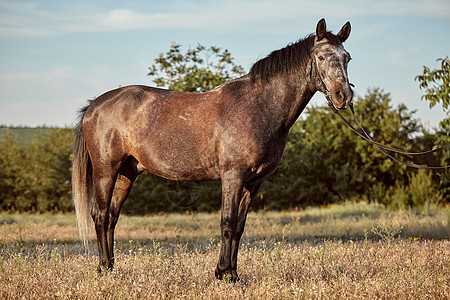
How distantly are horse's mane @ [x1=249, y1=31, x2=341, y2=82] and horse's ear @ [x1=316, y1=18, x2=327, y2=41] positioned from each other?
0.37ft

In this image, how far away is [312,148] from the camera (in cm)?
2091

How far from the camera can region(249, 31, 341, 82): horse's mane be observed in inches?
213

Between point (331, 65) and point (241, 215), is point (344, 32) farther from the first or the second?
point (241, 215)

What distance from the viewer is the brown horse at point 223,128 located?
203 inches

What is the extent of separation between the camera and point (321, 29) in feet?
17.1

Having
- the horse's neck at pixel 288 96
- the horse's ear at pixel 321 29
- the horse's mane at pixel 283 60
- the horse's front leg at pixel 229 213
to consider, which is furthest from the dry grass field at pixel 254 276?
the horse's ear at pixel 321 29

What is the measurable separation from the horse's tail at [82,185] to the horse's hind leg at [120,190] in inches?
14.2

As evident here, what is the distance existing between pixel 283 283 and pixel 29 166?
1870cm

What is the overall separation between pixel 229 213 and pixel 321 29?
234cm

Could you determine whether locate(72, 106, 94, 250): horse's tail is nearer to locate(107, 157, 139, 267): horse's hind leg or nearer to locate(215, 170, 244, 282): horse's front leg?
locate(107, 157, 139, 267): horse's hind leg

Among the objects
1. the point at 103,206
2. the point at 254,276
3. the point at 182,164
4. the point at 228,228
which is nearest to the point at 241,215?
the point at 228,228

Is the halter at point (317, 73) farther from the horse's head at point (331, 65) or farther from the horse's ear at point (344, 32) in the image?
the horse's ear at point (344, 32)

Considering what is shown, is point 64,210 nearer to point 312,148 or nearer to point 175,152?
point 312,148

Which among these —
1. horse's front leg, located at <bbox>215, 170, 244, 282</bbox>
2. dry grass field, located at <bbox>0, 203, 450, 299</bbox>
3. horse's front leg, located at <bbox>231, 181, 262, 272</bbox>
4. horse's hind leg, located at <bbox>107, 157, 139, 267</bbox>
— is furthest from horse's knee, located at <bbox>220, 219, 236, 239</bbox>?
horse's hind leg, located at <bbox>107, 157, 139, 267</bbox>
